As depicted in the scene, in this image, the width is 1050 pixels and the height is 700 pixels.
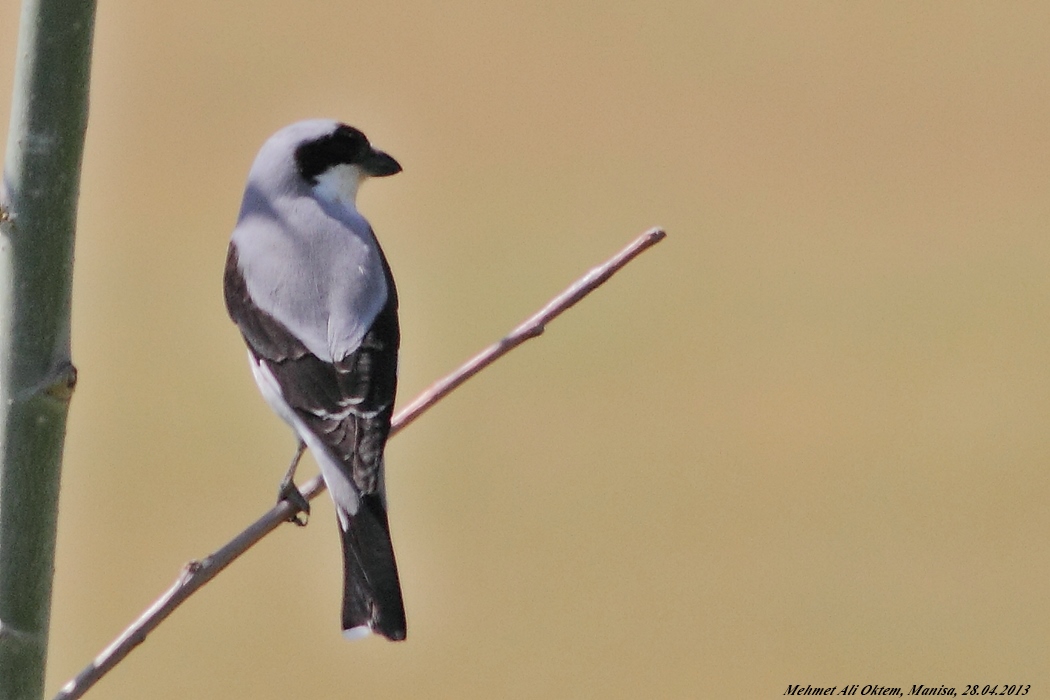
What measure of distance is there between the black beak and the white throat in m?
0.01

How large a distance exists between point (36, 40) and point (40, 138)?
0.05 m

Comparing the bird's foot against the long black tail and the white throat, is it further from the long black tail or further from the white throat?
the white throat

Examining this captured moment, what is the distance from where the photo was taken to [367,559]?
4.27 ft

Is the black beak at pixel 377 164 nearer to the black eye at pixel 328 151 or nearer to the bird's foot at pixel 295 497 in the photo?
the black eye at pixel 328 151

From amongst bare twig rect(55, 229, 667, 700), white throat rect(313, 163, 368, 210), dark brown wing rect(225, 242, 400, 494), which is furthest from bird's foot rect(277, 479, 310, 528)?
white throat rect(313, 163, 368, 210)

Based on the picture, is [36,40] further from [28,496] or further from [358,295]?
[358,295]

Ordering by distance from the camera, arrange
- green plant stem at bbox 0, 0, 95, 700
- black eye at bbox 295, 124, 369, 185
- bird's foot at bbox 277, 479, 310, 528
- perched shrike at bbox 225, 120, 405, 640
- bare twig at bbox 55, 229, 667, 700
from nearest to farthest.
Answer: green plant stem at bbox 0, 0, 95, 700
bare twig at bbox 55, 229, 667, 700
perched shrike at bbox 225, 120, 405, 640
bird's foot at bbox 277, 479, 310, 528
black eye at bbox 295, 124, 369, 185

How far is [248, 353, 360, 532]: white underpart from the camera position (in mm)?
1358

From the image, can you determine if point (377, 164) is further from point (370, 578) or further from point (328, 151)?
point (370, 578)

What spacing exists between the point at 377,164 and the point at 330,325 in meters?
0.36

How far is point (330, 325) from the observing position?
4.94 feet

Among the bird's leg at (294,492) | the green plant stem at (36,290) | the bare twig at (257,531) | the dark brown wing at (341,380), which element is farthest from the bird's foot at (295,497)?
the green plant stem at (36,290)

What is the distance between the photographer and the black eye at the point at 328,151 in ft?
5.70

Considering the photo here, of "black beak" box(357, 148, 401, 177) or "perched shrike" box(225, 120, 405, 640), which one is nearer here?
"perched shrike" box(225, 120, 405, 640)
